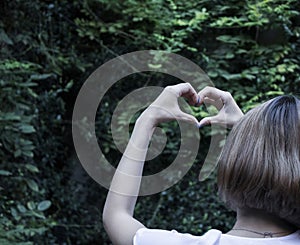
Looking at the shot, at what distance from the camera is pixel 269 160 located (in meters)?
0.92

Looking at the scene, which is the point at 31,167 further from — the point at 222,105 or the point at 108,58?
the point at 222,105

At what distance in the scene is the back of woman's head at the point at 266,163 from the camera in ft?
3.01

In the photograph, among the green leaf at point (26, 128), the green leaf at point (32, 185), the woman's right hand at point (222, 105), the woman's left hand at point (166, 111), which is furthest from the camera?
the green leaf at point (32, 185)

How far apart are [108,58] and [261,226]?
3507mm

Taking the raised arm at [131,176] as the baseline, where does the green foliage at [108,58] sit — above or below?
below

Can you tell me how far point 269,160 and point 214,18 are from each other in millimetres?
3485

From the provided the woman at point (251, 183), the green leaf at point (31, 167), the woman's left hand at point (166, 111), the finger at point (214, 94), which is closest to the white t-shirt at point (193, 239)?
the woman at point (251, 183)

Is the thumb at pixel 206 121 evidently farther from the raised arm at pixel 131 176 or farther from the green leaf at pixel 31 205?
the green leaf at pixel 31 205

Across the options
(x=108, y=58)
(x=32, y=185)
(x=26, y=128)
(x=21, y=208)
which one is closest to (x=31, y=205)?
(x=21, y=208)

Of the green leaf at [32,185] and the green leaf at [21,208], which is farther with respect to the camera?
the green leaf at [32,185]

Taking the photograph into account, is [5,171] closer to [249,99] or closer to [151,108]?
[249,99]

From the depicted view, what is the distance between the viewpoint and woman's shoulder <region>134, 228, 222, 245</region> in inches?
36.7

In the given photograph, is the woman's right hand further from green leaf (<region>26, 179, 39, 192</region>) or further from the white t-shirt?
green leaf (<region>26, 179, 39, 192</region>)

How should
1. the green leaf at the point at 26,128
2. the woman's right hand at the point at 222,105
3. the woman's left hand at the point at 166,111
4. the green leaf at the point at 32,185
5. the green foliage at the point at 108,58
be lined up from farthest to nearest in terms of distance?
the green foliage at the point at 108,58, the green leaf at the point at 32,185, the green leaf at the point at 26,128, the woman's right hand at the point at 222,105, the woman's left hand at the point at 166,111
